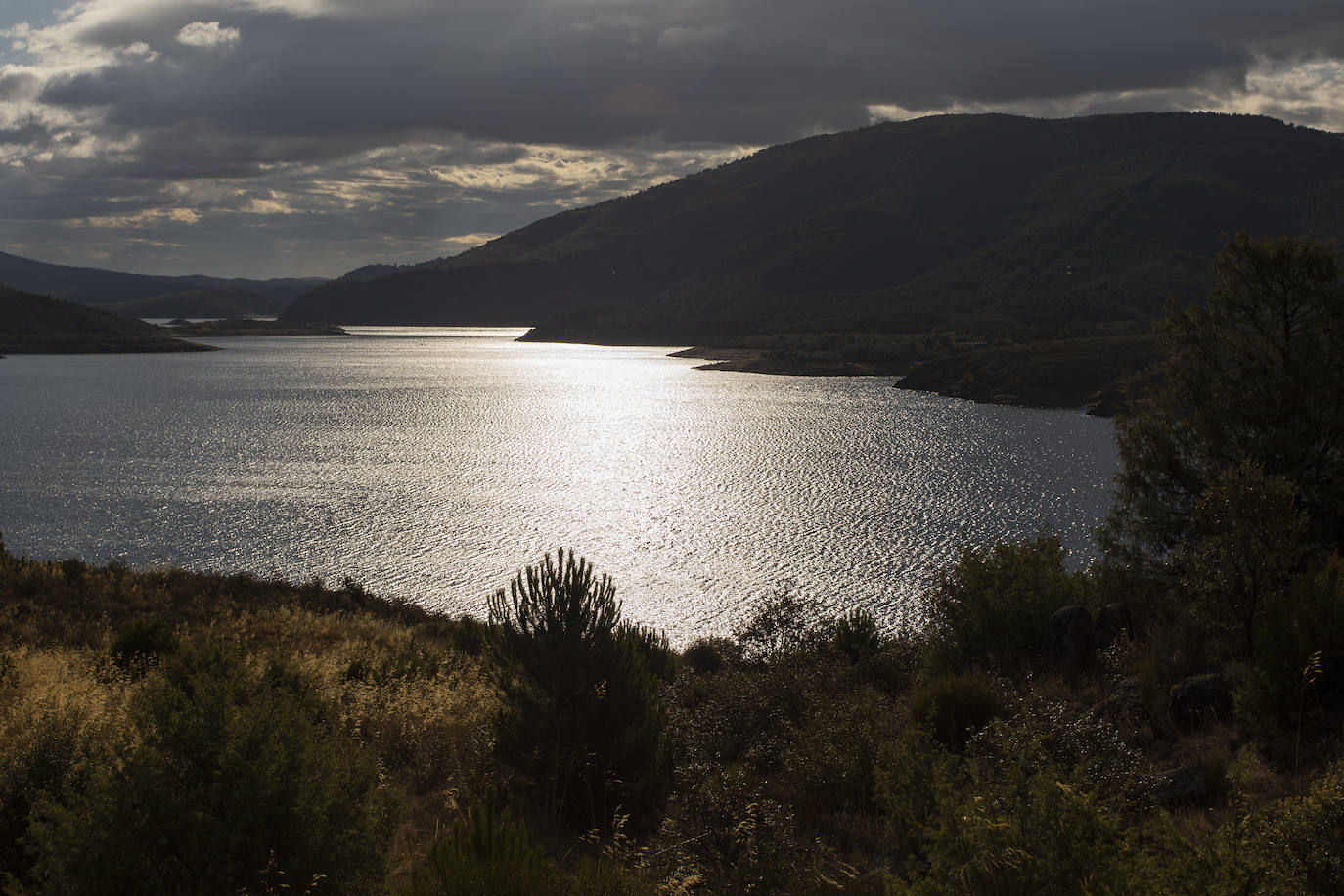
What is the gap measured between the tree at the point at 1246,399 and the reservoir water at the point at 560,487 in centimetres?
1756

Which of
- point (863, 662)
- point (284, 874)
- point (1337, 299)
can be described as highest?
point (1337, 299)

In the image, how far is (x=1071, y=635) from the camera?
16.4 m

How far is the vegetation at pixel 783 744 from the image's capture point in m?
5.45

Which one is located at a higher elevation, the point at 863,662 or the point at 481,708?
the point at 481,708

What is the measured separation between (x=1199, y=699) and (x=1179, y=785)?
3253 mm

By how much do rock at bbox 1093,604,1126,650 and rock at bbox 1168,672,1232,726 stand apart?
4430 millimetres

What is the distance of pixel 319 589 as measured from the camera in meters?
36.4

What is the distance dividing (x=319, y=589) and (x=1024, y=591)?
2819 centimetres

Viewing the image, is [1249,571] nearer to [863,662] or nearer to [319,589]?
[863,662]

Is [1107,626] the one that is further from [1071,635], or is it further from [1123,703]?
[1123,703]

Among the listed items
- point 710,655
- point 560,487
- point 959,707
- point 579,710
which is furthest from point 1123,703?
point 560,487

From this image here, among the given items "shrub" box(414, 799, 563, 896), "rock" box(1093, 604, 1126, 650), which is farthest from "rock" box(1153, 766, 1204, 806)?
"rock" box(1093, 604, 1126, 650)

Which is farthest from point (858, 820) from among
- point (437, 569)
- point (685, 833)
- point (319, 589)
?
point (437, 569)

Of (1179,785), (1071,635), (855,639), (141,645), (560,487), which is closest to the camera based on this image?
(1179,785)
